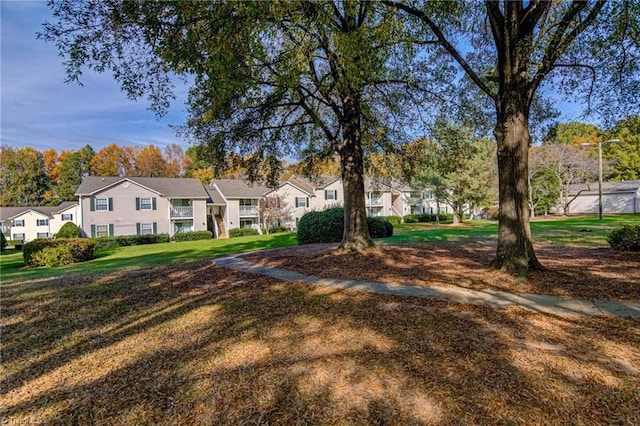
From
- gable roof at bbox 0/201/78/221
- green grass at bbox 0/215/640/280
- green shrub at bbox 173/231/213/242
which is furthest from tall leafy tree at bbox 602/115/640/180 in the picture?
gable roof at bbox 0/201/78/221

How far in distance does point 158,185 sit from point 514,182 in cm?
3438

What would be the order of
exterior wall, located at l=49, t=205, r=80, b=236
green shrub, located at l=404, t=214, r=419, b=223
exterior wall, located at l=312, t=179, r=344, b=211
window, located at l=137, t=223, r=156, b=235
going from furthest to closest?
exterior wall, located at l=49, t=205, r=80, b=236, green shrub, located at l=404, t=214, r=419, b=223, exterior wall, located at l=312, t=179, r=344, b=211, window, located at l=137, t=223, r=156, b=235

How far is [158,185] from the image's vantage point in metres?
34.1

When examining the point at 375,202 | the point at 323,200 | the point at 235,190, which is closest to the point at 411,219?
the point at 375,202

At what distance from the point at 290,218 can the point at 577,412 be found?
114 ft

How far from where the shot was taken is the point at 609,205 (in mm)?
37438

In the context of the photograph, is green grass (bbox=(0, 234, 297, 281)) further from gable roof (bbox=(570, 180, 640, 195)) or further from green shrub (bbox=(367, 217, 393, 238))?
gable roof (bbox=(570, 180, 640, 195))

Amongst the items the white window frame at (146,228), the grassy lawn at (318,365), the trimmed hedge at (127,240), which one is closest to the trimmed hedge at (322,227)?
the grassy lawn at (318,365)

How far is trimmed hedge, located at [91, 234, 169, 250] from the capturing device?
26358 mm

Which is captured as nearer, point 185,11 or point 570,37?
point 185,11

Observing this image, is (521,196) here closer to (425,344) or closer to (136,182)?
(425,344)

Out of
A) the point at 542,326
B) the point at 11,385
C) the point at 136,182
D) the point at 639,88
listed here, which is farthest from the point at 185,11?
the point at 136,182

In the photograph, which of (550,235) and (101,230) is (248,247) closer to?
(550,235)

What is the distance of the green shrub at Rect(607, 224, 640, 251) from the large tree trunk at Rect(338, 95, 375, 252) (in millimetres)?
6576
